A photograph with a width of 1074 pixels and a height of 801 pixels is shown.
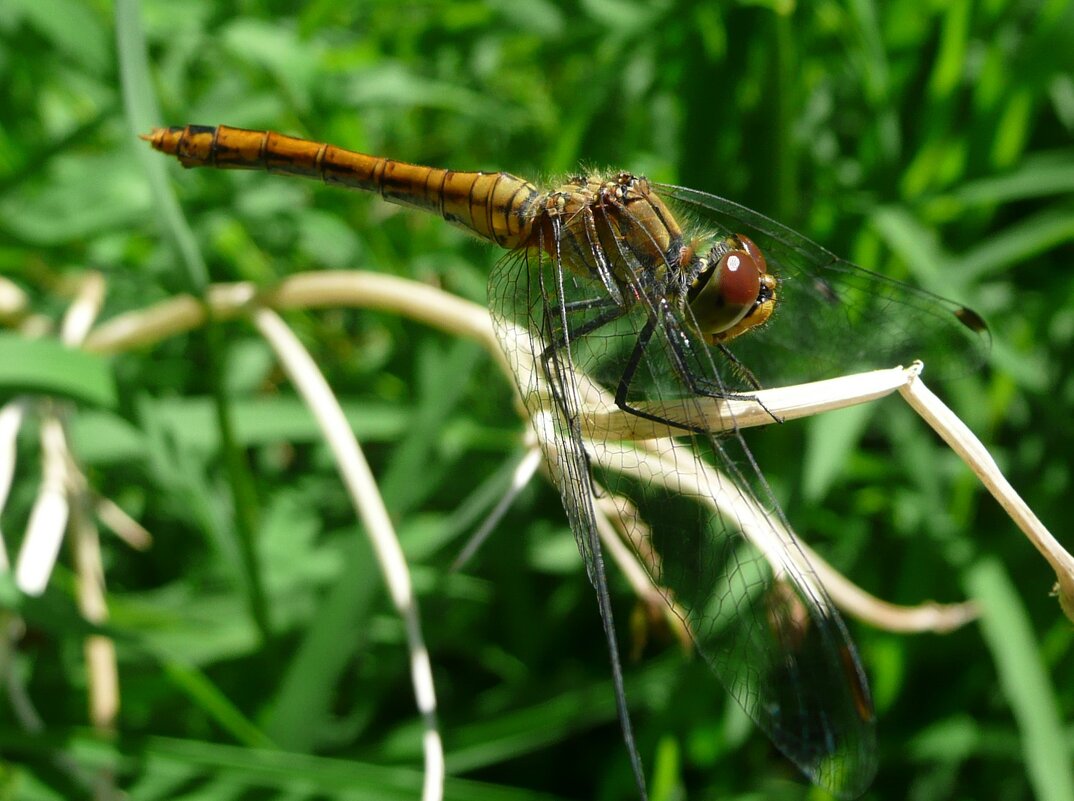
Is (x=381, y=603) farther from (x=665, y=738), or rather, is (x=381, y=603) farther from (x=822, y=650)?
(x=822, y=650)

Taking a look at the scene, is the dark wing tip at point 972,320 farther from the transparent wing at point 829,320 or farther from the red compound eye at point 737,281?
the red compound eye at point 737,281

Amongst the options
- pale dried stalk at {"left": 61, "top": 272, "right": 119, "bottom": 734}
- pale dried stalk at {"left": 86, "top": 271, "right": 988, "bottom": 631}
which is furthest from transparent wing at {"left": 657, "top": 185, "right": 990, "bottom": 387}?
pale dried stalk at {"left": 61, "top": 272, "right": 119, "bottom": 734}

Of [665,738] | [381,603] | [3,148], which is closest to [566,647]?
[665,738]

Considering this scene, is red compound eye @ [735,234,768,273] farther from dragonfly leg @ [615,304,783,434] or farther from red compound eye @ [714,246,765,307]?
dragonfly leg @ [615,304,783,434]

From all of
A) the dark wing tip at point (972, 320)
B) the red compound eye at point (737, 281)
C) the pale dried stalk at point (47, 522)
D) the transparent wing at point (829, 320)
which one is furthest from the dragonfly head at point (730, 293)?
the pale dried stalk at point (47, 522)

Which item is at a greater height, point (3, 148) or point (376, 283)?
point (3, 148)

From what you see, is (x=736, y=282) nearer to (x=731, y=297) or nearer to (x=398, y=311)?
(x=731, y=297)

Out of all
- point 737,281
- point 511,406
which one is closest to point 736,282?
point 737,281
